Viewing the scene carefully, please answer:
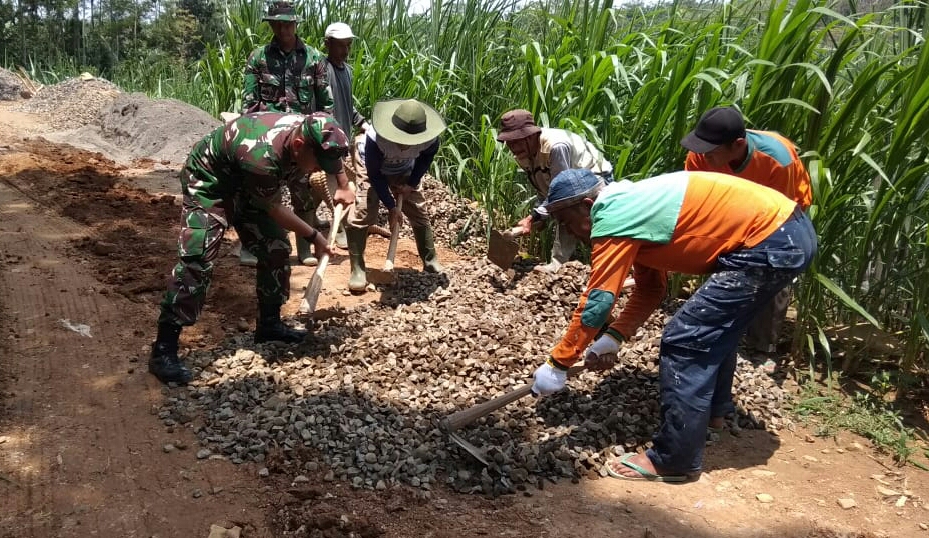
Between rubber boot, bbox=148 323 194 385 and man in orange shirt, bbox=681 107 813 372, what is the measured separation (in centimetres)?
223

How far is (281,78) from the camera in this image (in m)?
4.00

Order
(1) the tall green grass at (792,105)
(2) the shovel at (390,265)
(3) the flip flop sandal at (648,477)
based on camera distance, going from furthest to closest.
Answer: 1. (2) the shovel at (390,265)
2. (1) the tall green grass at (792,105)
3. (3) the flip flop sandal at (648,477)

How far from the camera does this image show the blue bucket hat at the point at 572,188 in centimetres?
235

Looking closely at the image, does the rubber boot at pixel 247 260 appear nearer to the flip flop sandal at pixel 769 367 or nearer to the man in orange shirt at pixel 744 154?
the man in orange shirt at pixel 744 154

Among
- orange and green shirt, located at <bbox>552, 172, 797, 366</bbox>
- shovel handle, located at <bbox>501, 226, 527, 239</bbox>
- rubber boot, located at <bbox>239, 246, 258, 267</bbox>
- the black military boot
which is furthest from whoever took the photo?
rubber boot, located at <bbox>239, 246, 258, 267</bbox>

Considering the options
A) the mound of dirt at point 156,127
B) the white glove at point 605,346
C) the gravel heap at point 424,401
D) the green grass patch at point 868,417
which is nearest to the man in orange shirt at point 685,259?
the white glove at point 605,346

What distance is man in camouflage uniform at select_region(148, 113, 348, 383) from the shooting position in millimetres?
2639

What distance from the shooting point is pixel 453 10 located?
5836 millimetres

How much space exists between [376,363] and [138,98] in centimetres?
668

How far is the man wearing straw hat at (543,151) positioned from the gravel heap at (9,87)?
1029 centimetres

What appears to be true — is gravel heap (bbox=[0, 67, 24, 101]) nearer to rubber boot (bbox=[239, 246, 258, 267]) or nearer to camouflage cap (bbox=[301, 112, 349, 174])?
rubber boot (bbox=[239, 246, 258, 267])

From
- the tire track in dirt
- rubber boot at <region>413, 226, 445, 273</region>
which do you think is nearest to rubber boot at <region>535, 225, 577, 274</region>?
rubber boot at <region>413, 226, 445, 273</region>

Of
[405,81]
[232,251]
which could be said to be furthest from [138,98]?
[232,251]

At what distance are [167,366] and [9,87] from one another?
1037cm
